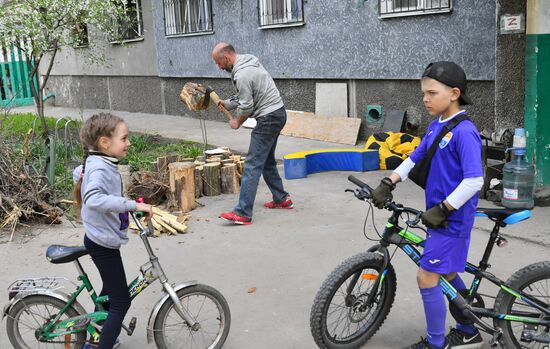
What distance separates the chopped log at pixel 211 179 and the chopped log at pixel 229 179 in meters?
0.07

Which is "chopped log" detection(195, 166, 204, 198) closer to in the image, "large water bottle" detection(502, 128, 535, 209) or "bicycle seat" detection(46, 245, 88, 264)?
"large water bottle" detection(502, 128, 535, 209)

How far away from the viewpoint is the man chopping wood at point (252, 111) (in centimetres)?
662

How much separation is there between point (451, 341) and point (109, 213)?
2067mm

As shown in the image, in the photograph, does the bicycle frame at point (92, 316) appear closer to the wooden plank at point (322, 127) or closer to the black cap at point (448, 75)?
the black cap at point (448, 75)

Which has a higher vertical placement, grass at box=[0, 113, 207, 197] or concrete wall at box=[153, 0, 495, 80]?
concrete wall at box=[153, 0, 495, 80]

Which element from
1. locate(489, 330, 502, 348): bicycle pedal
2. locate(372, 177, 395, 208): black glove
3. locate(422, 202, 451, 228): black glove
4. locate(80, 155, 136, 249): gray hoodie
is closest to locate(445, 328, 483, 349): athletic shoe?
locate(489, 330, 502, 348): bicycle pedal

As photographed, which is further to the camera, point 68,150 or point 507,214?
point 68,150

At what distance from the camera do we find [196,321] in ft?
12.3

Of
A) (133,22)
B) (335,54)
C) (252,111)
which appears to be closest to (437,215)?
(252,111)

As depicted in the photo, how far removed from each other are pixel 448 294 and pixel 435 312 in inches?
5.6

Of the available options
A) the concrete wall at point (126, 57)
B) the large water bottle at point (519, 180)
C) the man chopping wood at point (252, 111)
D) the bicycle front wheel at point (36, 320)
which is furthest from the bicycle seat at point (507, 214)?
the concrete wall at point (126, 57)

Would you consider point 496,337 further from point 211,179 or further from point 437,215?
point 211,179

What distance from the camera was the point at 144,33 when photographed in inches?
635

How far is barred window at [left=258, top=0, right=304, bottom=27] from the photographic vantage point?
1159 cm
